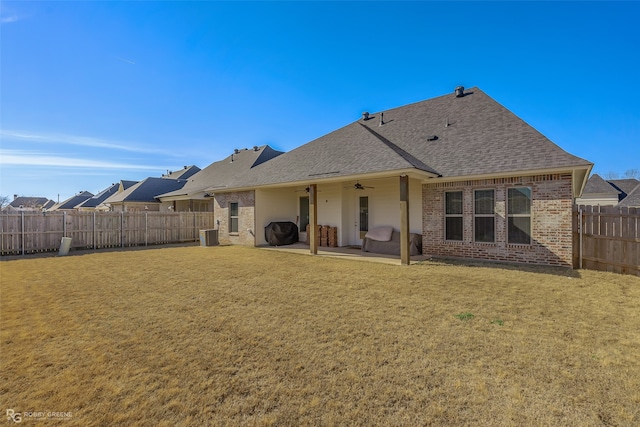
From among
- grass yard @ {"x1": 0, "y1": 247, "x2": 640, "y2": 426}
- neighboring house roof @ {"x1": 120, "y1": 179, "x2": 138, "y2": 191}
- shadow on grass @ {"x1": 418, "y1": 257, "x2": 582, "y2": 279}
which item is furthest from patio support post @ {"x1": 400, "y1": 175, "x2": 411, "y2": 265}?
neighboring house roof @ {"x1": 120, "y1": 179, "x2": 138, "y2": 191}

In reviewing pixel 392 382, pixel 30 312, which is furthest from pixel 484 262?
pixel 30 312

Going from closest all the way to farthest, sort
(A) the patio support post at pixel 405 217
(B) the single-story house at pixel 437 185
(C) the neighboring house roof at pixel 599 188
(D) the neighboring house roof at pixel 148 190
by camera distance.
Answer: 1. (B) the single-story house at pixel 437 185
2. (A) the patio support post at pixel 405 217
3. (D) the neighboring house roof at pixel 148 190
4. (C) the neighboring house roof at pixel 599 188

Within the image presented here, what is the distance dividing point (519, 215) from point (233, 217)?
1309cm

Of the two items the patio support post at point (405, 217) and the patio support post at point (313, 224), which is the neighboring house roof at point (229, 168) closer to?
the patio support post at point (313, 224)

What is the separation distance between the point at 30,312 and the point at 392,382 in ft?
20.1

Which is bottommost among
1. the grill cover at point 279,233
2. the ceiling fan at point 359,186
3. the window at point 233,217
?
the grill cover at point 279,233

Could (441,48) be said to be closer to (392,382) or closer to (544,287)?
(544,287)

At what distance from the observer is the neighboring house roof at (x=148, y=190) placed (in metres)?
25.9

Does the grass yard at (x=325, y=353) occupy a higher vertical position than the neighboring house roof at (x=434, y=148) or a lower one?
lower

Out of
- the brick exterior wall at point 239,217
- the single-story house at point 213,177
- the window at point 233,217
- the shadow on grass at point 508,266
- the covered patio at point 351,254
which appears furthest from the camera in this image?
the single-story house at point 213,177

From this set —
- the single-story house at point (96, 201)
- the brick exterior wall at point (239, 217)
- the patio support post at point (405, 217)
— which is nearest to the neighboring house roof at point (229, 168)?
the brick exterior wall at point (239, 217)

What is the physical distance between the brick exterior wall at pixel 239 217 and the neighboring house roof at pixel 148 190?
13.4 m

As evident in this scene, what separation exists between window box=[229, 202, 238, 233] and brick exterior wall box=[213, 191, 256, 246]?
219mm

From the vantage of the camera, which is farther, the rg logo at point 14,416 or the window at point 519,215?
the window at point 519,215
